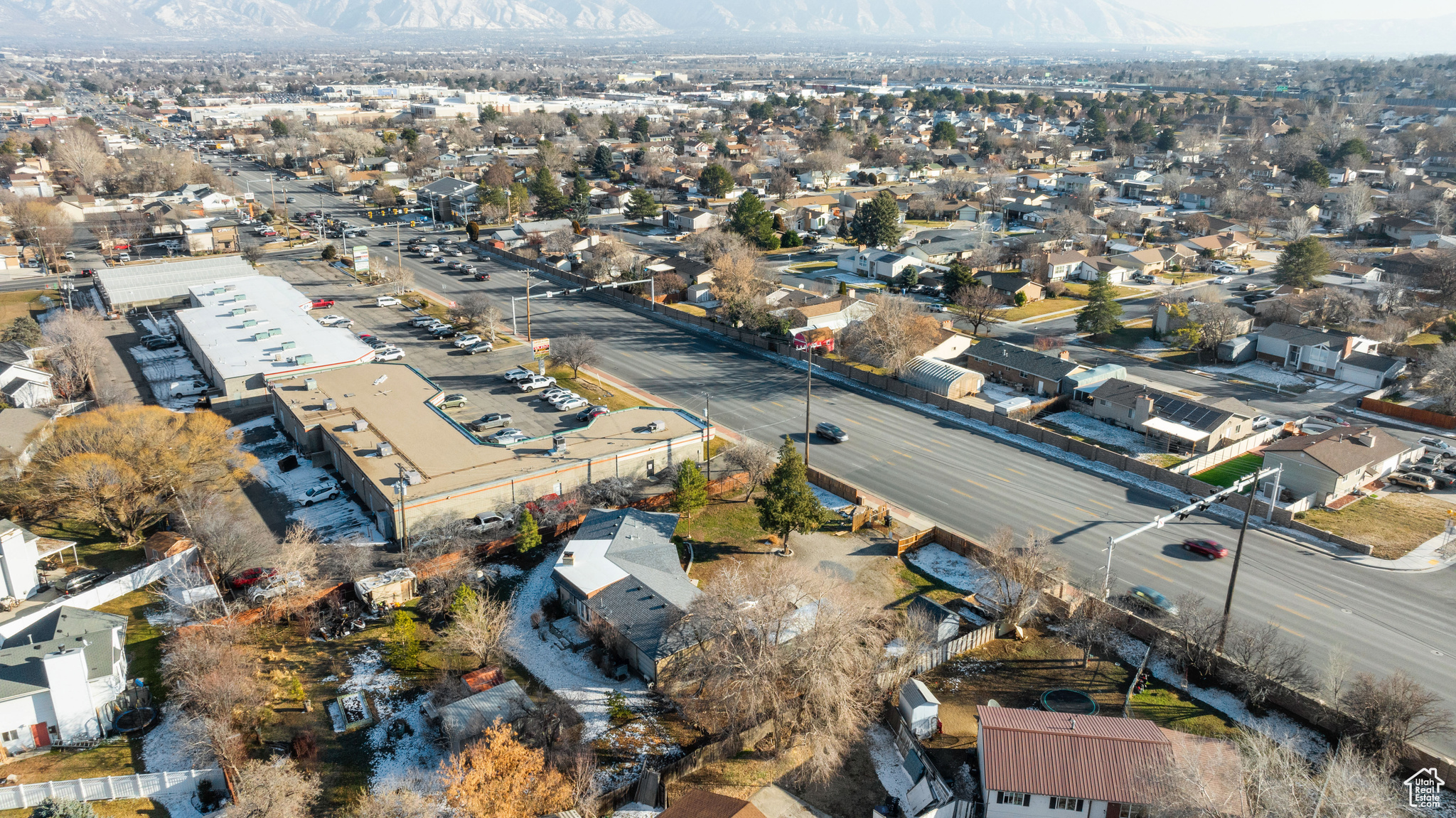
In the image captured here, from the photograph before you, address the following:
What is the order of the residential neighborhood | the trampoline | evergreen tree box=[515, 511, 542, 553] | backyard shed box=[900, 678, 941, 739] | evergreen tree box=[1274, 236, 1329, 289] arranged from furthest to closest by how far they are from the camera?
1. evergreen tree box=[1274, 236, 1329, 289]
2. evergreen tree box=[515, 511, 542, 553]
3. the trampoline
4. backyard shed box=[900, 678, 941, 739]
5. the residential neighborhood

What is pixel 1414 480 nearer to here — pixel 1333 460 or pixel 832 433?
pixel 1333 460

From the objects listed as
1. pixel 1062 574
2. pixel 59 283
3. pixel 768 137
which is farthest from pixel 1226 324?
pixel 768 137

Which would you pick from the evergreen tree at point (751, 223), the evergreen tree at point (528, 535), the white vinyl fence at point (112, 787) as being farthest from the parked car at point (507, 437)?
the evergreen tree at point (751, 223)

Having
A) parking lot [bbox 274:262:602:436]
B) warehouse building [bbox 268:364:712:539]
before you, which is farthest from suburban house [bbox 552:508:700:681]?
parking lot [bbox 274:262:602:436]

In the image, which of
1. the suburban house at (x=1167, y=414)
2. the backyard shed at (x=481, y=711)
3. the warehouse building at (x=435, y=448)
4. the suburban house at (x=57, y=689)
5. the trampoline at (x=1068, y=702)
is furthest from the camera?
the suburban house at (x=1167, y=414)

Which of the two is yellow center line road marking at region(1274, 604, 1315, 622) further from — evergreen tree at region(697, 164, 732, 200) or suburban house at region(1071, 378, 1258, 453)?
evergreen tree at region(697, 164, 732, 200)

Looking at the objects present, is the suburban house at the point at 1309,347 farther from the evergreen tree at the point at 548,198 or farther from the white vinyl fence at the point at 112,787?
the evergreen tree at the point at 548,198
